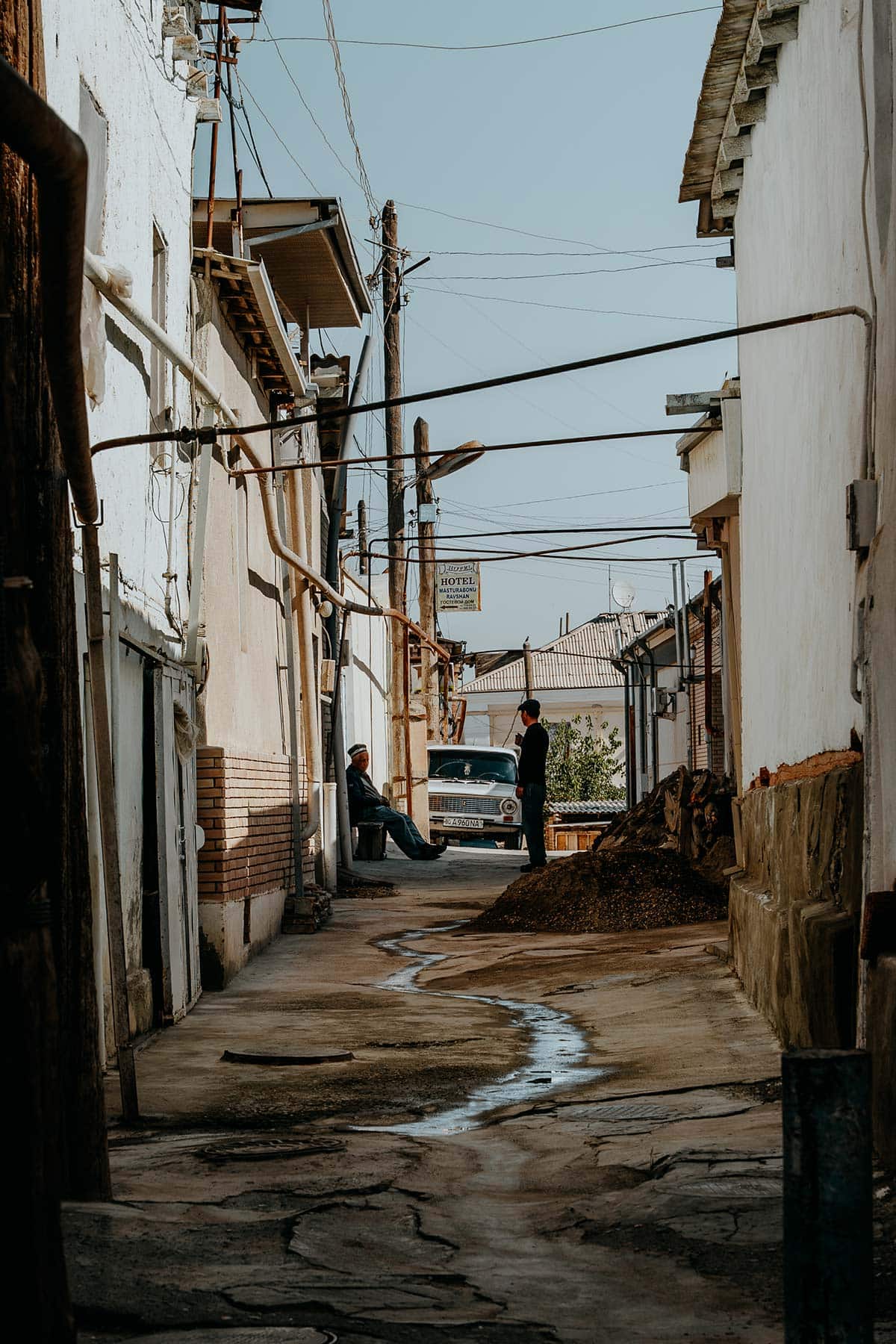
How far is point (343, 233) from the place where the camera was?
43.9 ft

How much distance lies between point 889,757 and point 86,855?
255cm

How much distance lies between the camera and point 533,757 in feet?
56.3

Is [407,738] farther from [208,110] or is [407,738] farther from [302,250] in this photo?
[208,110]

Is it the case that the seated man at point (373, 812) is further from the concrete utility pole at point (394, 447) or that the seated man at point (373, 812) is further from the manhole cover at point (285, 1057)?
the manhole cover at point (285, 1057)

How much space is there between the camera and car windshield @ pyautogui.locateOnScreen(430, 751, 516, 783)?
2977cm

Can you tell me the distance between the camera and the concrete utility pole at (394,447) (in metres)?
25.9

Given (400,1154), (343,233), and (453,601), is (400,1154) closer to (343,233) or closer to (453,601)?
(343,233)

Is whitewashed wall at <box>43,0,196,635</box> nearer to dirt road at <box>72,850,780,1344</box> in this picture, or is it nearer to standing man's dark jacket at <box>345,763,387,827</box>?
dirt road at <box>72,850,780,1344</box>

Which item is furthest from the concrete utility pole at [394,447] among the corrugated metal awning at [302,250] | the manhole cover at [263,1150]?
the manhole cover at [263,1150]

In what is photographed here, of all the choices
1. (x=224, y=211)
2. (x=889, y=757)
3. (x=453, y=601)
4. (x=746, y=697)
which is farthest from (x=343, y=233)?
(x=453, y=601)

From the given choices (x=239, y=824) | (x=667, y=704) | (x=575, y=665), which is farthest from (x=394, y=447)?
(x=575, y=665)

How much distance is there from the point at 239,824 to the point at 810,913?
5.83 meters

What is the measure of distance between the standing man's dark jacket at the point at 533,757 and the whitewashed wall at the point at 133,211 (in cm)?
785

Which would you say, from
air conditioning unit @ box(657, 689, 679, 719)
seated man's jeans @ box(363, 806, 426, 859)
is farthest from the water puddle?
air conditioning unit @ box(657, 689, 679, 719)
